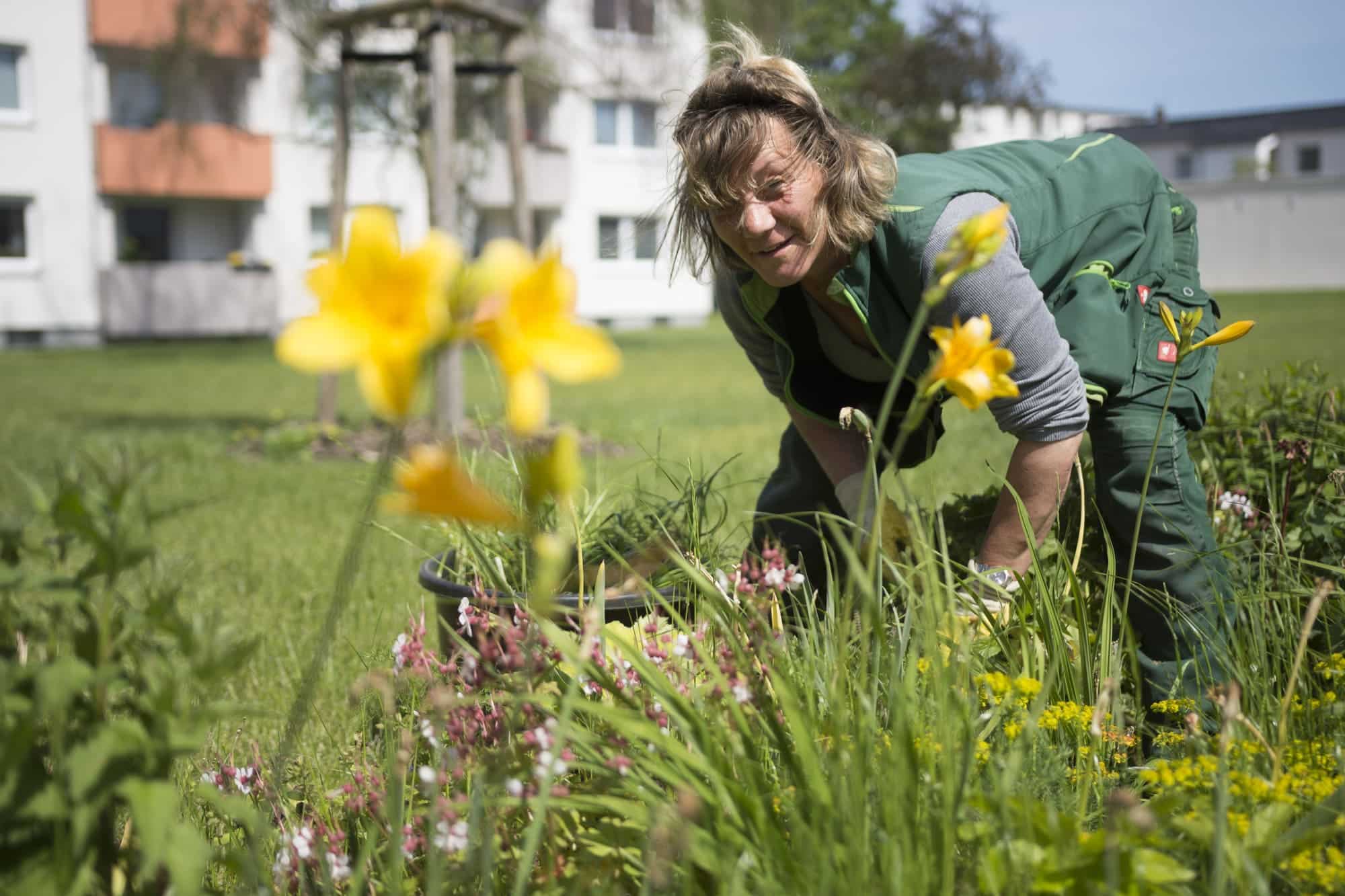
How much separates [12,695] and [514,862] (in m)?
0.69

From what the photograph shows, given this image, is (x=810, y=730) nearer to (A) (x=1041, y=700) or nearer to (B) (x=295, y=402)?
(A) (x=1041, y=700)

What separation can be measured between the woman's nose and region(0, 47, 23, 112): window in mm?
22746

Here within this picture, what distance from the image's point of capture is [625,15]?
22.7m

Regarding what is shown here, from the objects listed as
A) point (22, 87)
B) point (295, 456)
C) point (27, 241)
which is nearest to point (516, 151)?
point (295, 456)

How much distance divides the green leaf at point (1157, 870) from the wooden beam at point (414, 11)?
6633 mm

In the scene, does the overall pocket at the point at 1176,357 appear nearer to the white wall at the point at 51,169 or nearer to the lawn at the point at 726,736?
the lawn at the point at 726,736

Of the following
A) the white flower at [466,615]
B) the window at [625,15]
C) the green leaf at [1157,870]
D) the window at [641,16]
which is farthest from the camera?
the window at [625,15]

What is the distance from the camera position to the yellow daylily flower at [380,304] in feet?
2.73

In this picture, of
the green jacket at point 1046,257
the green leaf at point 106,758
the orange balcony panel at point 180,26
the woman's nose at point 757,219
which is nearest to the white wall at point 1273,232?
the orange balcony panel at point 180,26

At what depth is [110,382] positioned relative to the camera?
13742mm

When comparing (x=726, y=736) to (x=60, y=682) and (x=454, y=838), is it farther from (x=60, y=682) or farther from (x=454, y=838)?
(x=60, y=682)

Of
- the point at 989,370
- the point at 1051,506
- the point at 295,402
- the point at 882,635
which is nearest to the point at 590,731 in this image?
the point at 882,635

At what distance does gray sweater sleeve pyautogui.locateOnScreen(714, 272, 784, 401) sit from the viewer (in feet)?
9.32

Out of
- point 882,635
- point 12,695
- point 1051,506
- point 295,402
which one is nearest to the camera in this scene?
point 12,695
